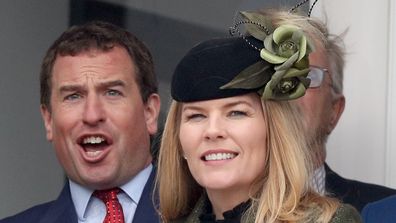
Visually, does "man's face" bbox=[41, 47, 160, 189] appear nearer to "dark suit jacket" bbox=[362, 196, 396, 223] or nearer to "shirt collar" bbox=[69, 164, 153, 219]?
"shirt collar" bbox=[69, 164, 153, 219]

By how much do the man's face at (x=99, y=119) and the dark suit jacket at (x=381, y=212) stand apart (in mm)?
938

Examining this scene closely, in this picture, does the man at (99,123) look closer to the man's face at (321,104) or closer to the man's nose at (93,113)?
the man's nose at (93,113)

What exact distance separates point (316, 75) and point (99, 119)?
599 mm

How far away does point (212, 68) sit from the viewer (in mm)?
2486

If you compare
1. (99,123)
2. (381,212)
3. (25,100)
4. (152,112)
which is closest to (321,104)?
(152,112)

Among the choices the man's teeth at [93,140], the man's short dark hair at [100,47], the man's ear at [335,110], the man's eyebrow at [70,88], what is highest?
the man's short dark hair at [100,47]

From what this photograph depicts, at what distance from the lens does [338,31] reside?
381cm

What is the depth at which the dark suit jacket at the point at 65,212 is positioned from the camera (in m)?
3.26

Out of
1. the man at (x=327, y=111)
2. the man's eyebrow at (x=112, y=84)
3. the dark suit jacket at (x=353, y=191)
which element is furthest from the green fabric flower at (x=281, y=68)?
the man's eyebrow at (x=112, y=84)

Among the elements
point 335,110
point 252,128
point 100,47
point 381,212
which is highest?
point 100,47

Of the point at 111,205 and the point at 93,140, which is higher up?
the point at 93,140

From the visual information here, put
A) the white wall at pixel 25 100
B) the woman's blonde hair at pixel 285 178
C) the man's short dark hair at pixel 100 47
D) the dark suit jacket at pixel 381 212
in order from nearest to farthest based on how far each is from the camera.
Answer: the woman's blonde hair at pixel 285 178 → the dark suit jacket at pixel 381 212 → the man's short dark hair at pixel 100 47 → the white wall at pixel 25 100

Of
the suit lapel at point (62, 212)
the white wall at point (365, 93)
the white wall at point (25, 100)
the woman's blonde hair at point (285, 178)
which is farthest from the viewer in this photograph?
the white wall at point (25, 100)

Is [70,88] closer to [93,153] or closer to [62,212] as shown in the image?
[93,153]
